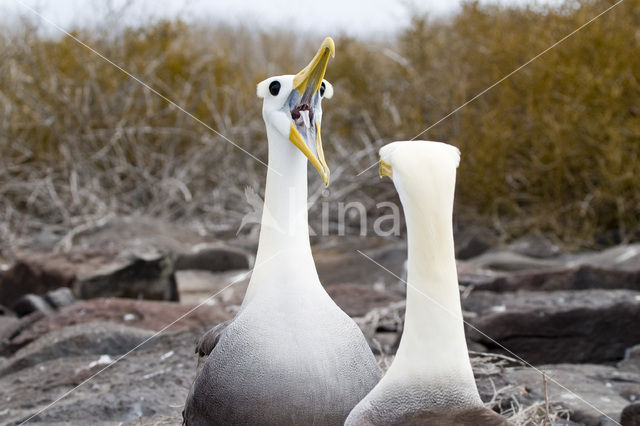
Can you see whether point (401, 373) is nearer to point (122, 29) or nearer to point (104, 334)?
point (104, 334)

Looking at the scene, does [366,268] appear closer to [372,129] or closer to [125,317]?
[125,317]

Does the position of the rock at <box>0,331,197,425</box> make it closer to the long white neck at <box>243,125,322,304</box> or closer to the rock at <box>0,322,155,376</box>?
the rock at <box>0,322,155,376</box>

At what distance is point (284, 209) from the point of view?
2.38 m

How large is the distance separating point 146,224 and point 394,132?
10.9 ft

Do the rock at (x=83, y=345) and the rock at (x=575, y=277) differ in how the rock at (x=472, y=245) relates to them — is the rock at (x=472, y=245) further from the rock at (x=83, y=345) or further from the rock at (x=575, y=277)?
the rock at (x=83, y=345)

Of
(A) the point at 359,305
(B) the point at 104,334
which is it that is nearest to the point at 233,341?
(B) the point at 104,334

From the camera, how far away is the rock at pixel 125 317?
4.61 meters

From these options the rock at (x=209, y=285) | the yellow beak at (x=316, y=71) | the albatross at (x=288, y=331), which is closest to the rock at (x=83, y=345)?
the rock at (x=209, y=285)

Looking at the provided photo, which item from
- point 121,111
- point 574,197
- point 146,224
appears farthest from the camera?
point 121,111

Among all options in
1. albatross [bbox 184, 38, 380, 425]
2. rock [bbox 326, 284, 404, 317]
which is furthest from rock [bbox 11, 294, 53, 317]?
albatross [bbox 184, 38, 380, 425]

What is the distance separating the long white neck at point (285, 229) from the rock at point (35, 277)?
3.64m

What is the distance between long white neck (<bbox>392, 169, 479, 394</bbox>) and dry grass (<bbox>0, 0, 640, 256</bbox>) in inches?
234

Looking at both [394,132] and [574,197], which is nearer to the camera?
[574,197]

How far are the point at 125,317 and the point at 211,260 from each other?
2106 mm
